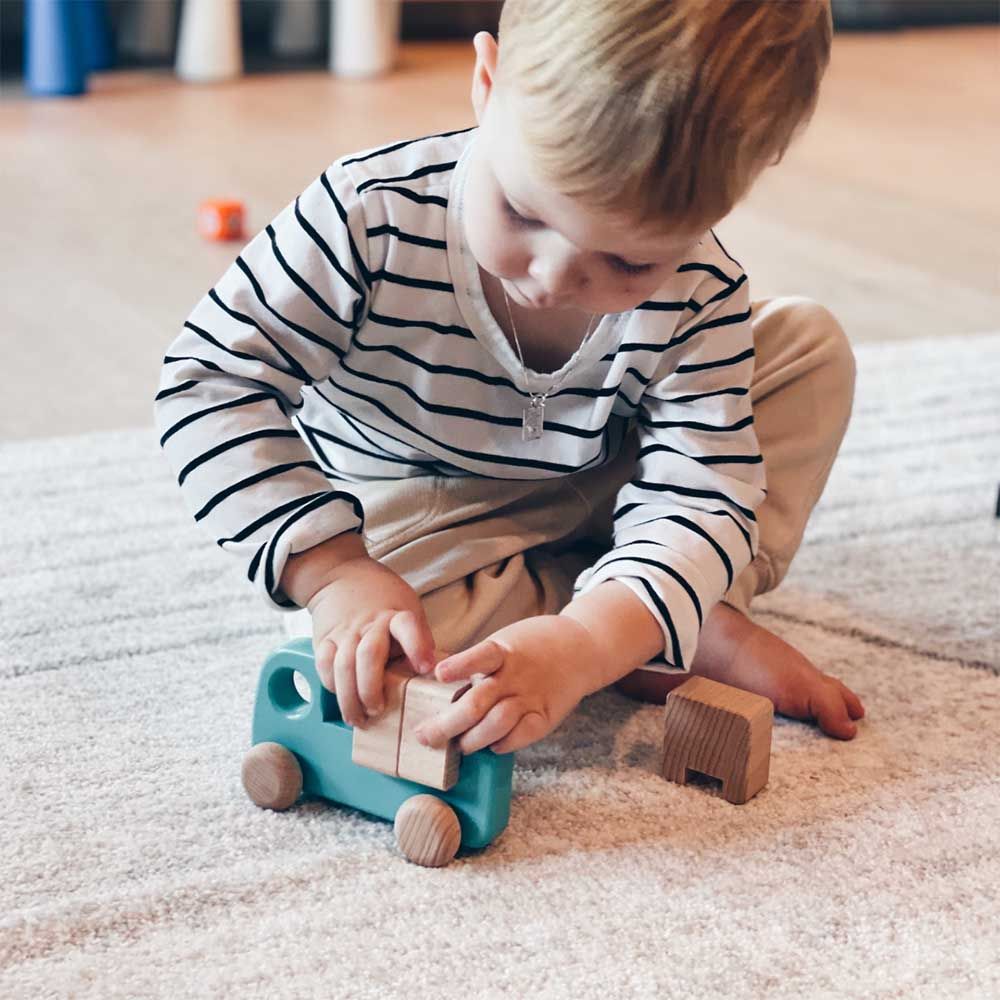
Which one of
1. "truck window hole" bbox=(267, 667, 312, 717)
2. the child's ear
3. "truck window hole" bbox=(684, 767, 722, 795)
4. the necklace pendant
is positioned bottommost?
"truck window hole" bbox=(684, 767, 722, 795)

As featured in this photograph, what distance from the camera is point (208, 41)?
283cm

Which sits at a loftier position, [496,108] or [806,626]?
[496,108]

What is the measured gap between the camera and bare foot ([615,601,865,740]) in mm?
817

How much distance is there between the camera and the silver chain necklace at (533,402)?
2.55 feet

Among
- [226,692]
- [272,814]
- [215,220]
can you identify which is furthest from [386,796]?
[215,220]

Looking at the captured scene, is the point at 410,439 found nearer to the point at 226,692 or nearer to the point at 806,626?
the point at 226,692

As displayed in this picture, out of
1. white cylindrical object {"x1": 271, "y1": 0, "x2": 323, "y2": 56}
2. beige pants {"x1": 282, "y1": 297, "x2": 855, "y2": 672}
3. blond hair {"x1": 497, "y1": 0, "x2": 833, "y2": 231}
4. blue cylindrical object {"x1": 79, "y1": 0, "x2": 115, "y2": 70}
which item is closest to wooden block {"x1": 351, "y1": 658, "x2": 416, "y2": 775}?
beige pants {"x1": 282, "y1": 297, "x2": 855, "y2": 672}

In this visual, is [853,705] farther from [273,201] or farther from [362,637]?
[273,201]

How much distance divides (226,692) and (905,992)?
396 millimetres

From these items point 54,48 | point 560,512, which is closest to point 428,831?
point 560,512

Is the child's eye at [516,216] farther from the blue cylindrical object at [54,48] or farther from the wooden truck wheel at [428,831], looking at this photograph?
the blue cylindrical object at [54,48]

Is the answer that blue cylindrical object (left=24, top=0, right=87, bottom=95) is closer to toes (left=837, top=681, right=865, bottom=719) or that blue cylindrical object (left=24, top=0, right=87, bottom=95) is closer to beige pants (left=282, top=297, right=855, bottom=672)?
beige pants (left=282, top=297, right=855, bottom=672)

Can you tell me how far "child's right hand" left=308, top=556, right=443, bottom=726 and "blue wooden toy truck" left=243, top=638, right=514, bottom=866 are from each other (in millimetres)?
19

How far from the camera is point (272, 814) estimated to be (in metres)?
0.72
